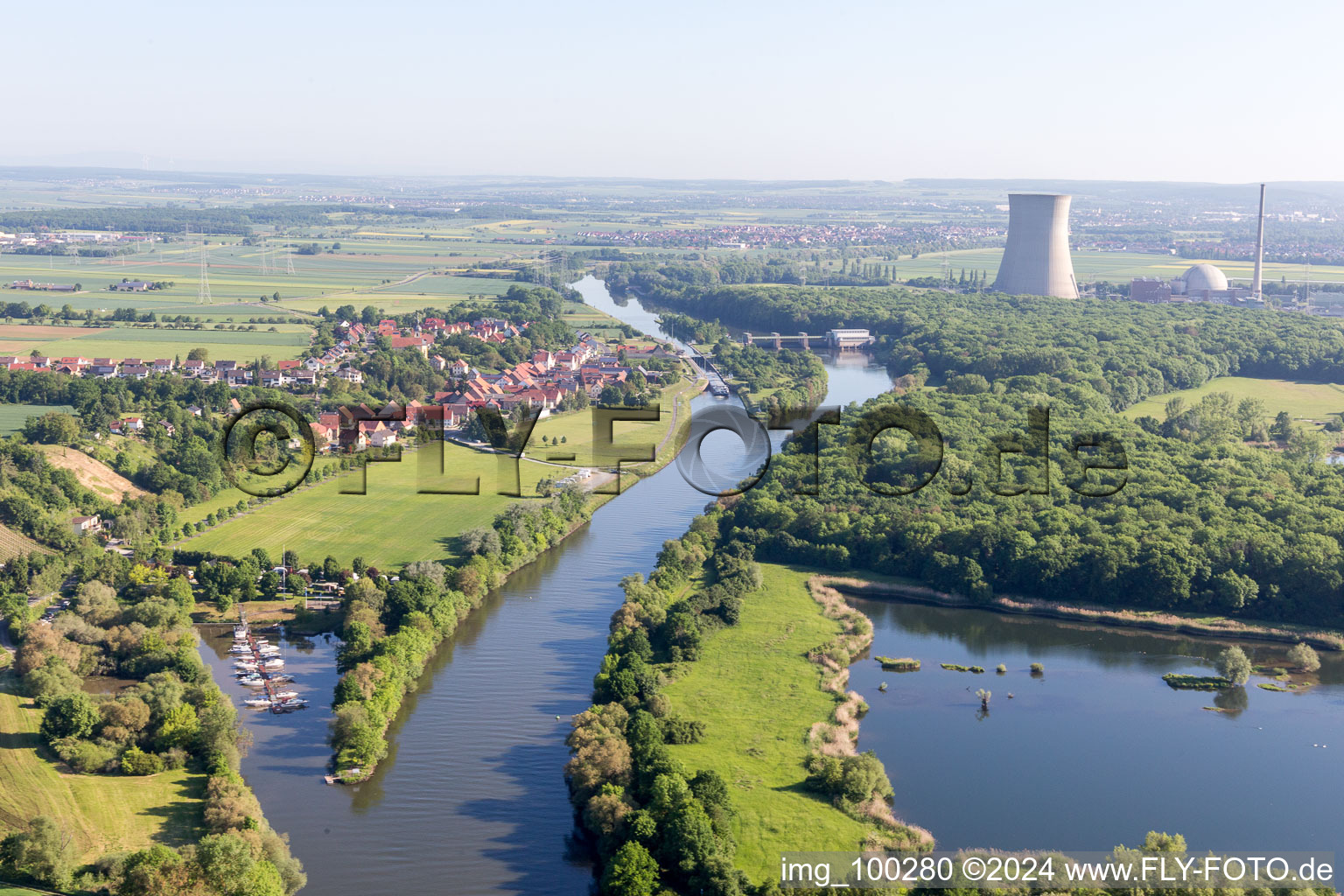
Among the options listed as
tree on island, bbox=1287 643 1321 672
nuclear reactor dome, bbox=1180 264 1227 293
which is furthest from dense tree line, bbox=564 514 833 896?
nuclear reactor dome, bbox=1180 264 1227 293

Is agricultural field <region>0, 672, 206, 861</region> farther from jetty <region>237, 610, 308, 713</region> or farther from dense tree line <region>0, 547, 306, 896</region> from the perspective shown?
jetty <region>237, 610, 308, 713</region>

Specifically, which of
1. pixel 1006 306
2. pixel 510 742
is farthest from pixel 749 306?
pixel 510 742

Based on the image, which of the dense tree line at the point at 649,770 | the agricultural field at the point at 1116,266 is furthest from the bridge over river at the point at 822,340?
the dense tree line at the point at 649,770

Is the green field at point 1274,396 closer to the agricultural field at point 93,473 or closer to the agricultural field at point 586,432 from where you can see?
the agricultural field at point 586,432

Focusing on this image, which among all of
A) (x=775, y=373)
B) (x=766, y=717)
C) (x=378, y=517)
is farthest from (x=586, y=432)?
(x=766, y=717)

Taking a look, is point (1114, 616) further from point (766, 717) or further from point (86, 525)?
point (86, 525)

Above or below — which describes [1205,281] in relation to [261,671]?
above
